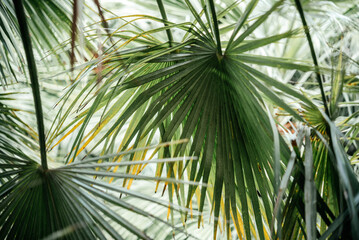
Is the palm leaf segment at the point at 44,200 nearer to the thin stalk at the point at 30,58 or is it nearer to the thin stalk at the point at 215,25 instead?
the thin stalk at the point at 30,58

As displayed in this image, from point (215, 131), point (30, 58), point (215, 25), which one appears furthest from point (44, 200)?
point (215, 25)

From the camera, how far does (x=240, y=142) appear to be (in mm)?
690

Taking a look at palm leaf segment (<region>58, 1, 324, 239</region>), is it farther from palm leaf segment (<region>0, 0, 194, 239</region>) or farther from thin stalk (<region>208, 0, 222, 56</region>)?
palm leaf segment (<region>0, 0, 194, 239</region>)

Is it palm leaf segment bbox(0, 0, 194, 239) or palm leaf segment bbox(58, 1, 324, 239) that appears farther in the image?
palm leaf segment bbox(58, 1, 324, 239)

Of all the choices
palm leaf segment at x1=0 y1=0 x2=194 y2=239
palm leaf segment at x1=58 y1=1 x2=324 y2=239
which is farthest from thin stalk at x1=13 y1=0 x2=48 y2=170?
palm leaf segment at x1=58 y1=1 x2=324 y2=239

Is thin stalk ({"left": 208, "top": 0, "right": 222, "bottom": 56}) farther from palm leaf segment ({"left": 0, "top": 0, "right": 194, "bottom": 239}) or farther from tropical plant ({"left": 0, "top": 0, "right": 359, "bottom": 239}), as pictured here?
palm leaf segment ({"left": 0, "top": 0, "right": 194, "bottom": 239})

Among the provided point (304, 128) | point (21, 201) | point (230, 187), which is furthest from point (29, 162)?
point (304, 128)

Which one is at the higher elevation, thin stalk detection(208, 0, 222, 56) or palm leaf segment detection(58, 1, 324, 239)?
thin stalk detection(208, 0, 222, 56)

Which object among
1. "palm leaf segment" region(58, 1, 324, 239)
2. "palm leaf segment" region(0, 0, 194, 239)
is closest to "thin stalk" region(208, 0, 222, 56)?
"palm leaf segment" region(58, 1, 324, 239)

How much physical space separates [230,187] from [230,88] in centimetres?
20

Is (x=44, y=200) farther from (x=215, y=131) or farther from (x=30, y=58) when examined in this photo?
(x=215, y=131)

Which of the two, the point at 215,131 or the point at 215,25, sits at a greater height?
the point at 215,25

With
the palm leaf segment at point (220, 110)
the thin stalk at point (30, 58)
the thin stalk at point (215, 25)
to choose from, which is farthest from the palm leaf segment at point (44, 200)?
the thin stalk at point (215, 25)

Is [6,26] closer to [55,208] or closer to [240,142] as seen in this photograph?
[55,208]
